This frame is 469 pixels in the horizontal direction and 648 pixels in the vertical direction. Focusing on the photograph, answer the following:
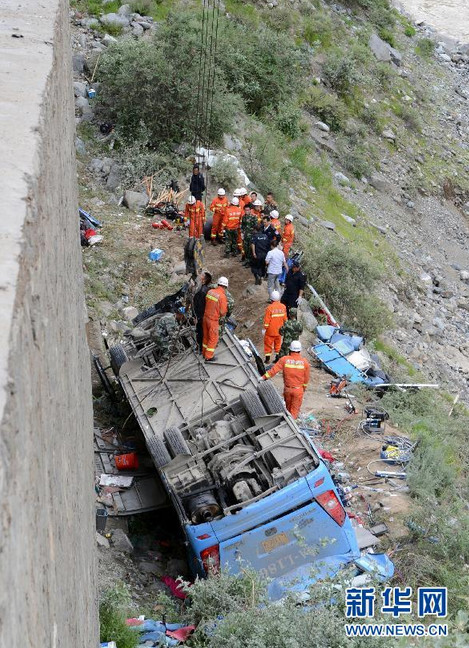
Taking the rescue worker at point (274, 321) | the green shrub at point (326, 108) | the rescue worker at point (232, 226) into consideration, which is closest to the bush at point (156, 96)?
the rescue worker at point (232, 226)

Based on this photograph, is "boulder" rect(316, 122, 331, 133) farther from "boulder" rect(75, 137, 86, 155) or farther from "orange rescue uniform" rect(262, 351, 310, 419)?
"orange rescue uniform" rect(262, 351, 310, 419)

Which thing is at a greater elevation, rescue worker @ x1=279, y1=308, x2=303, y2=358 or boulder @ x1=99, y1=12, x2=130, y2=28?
rescue worker @ x1=279, y1=308, x2=303, y2=358

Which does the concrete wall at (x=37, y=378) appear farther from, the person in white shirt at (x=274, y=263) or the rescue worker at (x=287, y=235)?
the rescue worker at (x=287, y=235)

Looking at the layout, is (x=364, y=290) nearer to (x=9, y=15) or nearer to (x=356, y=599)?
(x=356, y=599)

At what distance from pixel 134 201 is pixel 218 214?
2.27m

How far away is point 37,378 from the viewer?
2.91 metres

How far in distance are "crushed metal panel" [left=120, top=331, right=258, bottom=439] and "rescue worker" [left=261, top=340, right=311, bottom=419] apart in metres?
0.52

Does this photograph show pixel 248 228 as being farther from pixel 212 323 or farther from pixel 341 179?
pixel 341 179

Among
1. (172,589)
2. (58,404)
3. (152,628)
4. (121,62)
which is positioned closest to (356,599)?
(152,628)

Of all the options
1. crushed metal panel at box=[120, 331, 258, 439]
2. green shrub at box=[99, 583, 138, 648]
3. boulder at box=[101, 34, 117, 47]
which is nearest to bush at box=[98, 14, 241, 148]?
boulder at box=[101, 34, 117, 47]

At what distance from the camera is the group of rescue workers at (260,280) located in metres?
11.0

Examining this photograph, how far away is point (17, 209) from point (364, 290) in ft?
46.7

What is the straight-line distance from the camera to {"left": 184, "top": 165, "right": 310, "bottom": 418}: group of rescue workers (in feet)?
36.0

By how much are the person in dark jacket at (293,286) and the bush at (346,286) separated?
2438 millimetres
